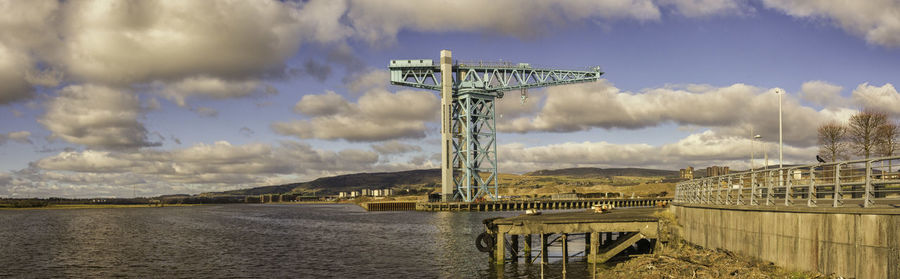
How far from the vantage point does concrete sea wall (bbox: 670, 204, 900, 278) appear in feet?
42.8

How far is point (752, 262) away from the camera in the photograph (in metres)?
18.7

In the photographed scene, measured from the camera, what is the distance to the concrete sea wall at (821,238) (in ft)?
42.8

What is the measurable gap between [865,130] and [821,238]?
5119cm

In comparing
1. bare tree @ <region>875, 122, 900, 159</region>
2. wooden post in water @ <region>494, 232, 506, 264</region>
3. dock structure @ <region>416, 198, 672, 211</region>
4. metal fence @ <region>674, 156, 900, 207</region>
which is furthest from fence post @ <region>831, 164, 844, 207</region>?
dock structure @ <region>416, 198, 672, 211</region>

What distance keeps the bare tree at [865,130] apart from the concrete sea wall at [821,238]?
1747 inches

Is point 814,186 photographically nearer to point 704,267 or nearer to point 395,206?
point 704,267

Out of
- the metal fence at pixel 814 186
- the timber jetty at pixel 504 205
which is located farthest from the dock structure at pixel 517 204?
the metal fence at pixel 814 186

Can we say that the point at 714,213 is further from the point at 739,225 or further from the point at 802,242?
the point at 802,242

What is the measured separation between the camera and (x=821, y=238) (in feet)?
48.8

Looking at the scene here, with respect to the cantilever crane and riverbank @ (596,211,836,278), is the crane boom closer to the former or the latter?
the cantilever crane

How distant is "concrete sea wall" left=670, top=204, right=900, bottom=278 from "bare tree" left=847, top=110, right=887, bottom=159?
44.4 m

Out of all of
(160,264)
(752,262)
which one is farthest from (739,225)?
(160,264)

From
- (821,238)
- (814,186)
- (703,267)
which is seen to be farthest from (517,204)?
(821,238)

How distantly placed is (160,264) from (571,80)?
75941mm
